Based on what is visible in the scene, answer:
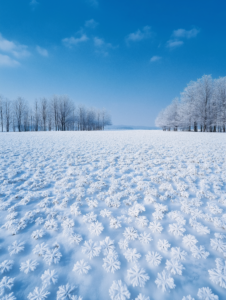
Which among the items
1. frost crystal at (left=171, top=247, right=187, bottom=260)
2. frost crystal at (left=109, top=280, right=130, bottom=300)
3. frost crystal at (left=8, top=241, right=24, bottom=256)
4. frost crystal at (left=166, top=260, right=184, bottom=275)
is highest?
frost crystal at (left=8, top=241, right=24, bottom=256)

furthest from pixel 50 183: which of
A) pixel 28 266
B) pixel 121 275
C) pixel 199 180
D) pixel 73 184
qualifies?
pixel 199 180

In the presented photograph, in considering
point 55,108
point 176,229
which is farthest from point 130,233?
point 55,108

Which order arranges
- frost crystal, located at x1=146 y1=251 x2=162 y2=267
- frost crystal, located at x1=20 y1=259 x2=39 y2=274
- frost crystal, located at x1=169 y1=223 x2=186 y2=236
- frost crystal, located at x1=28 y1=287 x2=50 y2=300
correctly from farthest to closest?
frost crystal, located at x1=169 y1=223 x2=186 y2=236
frost crystal, located at x1=146 y1=251 x2=162 y2=267
frost crystal, located at x1=20 y1=259 x2=39 y2=274
frost crystal, located at x1=28 y1=287 x2=50 y2=300

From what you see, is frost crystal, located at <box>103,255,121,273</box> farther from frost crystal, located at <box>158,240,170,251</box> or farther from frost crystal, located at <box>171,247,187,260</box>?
frost crystal, located at <box>171,247,187,260</box>

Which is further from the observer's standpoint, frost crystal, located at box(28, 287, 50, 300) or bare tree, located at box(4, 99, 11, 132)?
bare tree, located at box(4, 99, 11, 132)

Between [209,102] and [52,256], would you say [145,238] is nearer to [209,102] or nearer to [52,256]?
[52,256]

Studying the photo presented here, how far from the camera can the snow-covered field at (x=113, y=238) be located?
1.64 m

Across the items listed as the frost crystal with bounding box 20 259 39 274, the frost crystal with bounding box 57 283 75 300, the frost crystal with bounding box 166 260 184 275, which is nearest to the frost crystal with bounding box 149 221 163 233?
the frost crystal with bounding box 166 260 184 275

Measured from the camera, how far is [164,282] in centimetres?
167

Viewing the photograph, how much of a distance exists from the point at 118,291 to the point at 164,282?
0.62 metres

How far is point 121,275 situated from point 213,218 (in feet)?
7.32

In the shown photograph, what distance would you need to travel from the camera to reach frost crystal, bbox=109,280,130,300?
153 cm

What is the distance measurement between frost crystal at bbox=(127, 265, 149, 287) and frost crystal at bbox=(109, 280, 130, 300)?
0.12 meters

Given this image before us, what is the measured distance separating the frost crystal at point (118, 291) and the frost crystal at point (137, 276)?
0.41 ft
